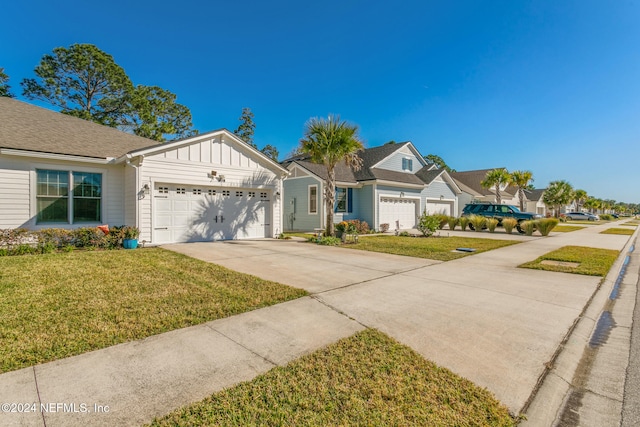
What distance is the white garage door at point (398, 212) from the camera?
19922mm

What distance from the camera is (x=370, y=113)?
75.2 ft

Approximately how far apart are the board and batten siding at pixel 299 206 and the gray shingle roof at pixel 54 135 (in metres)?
9.05

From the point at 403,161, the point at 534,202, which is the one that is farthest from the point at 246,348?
the point at 534,202

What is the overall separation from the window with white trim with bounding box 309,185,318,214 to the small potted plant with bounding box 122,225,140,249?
1018 centimetres

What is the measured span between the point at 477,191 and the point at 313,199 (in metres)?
27.2

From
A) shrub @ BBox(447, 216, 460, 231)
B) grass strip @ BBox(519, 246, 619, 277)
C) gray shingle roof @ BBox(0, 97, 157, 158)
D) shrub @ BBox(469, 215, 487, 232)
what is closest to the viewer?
grass strip @ BBox(519, 246, 619, 277)

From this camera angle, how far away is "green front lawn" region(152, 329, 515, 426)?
2.14 metres

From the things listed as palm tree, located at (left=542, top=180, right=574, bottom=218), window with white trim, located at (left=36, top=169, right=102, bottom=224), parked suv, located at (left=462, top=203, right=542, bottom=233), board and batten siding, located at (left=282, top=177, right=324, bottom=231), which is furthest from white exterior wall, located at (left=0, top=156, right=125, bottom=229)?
palm tree, located at (left=542, top=180, right=574, bottom=218)

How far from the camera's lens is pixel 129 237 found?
10.0 meters

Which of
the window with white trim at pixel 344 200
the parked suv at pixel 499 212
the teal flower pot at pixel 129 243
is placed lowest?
the teal flower pot at pixel 129 243

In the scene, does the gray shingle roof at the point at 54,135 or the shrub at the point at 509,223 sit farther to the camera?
the shrub at the point at 509,223

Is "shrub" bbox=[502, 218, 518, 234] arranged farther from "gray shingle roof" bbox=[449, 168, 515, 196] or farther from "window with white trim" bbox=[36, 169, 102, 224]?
"window with white trim" bbox=[36, 169, 102, 224]

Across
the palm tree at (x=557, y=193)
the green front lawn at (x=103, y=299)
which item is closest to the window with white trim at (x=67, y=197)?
the green front lawn at (x=103, y=299)

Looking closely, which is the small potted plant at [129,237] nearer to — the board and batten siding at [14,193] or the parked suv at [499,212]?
the board and batten siding at [14,193]
